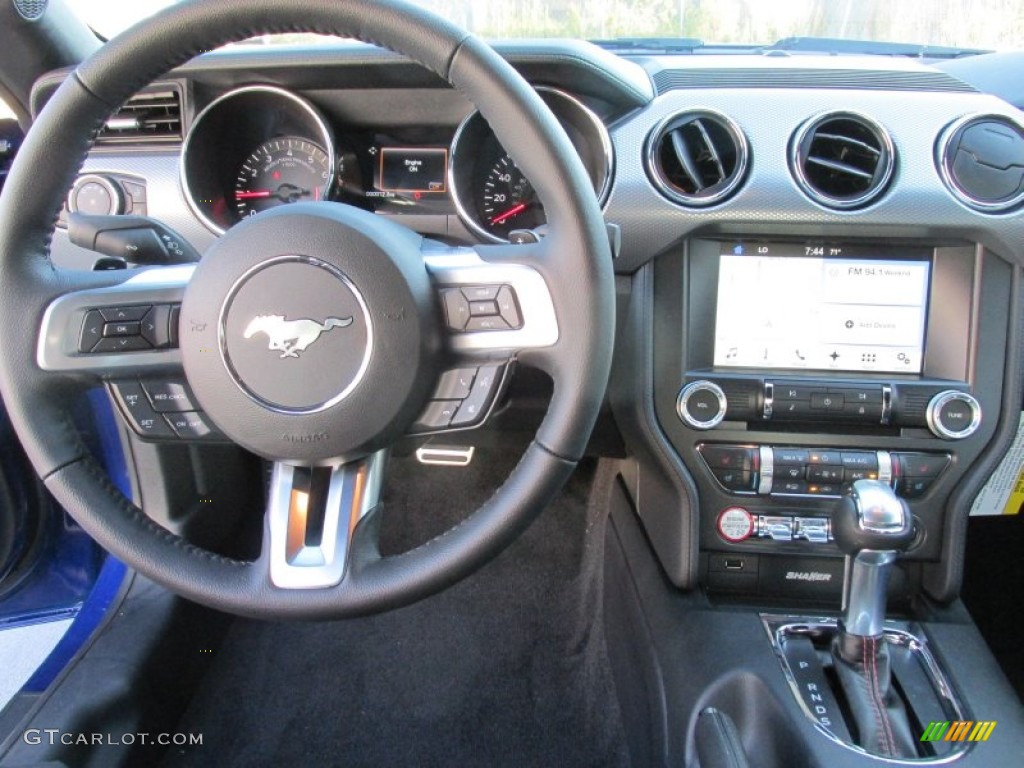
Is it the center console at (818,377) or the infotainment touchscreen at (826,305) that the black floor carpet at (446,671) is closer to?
the center console at (818,377)

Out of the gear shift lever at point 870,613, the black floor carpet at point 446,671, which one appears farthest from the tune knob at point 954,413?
the black floor carpet at point 446,671

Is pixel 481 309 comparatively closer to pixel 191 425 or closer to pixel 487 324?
pixel 487 324

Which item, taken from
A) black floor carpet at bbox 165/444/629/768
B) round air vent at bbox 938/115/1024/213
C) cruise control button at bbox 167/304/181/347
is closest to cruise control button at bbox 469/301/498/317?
cruise control button at bbox 167/304/181/347

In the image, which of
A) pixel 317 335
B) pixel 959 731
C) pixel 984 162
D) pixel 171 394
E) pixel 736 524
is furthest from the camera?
pixel 736 524

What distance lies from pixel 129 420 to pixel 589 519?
1.33m

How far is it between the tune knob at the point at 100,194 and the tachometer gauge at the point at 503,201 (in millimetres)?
Answer: 713

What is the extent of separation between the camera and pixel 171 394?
1077 millimetres

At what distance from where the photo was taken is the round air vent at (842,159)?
4.60ft

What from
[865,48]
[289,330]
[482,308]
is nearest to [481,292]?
[482,308]

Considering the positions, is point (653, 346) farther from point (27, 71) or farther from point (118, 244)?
point (27, 71)

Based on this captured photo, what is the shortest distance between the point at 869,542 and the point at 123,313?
105 cm

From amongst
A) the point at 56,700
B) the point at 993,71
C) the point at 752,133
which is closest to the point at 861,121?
the point at 752,133

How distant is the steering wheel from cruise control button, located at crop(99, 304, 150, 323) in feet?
0.10

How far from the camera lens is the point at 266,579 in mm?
983
